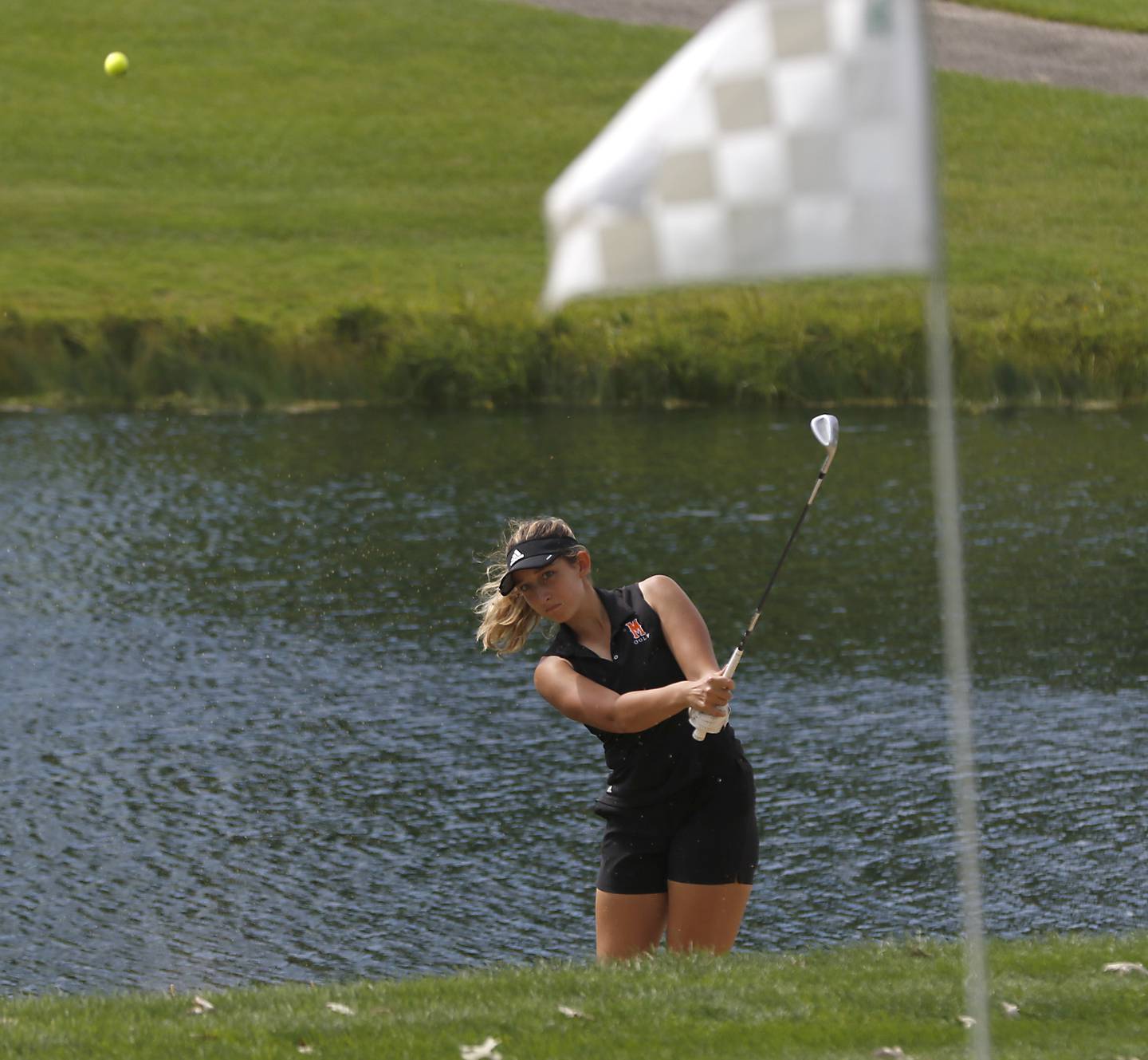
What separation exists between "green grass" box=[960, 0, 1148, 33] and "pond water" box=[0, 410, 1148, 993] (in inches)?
788

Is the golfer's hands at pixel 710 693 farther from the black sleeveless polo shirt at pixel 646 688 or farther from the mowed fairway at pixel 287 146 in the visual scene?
the mowed fairway at pixel 287 146

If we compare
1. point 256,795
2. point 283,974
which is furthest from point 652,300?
point 283,974

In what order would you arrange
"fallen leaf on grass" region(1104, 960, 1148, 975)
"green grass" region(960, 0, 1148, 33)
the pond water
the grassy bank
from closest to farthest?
"fallen leaf on grass" region(1104, 960, 1148, 975), the pond water, the grassy bank, "green grass" region(960, 0, 1148, 33)

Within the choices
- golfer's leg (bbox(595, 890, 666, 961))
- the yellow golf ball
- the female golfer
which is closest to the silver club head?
the female golfer

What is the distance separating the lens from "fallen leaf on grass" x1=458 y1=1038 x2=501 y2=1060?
657cm

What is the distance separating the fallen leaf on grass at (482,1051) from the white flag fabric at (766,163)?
2535 mm

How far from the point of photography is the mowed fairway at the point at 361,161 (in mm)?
33156

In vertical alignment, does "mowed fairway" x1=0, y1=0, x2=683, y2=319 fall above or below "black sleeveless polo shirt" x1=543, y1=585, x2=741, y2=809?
above

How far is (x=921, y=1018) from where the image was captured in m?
6.99

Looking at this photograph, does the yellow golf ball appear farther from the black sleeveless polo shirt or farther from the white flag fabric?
the white flag fabric

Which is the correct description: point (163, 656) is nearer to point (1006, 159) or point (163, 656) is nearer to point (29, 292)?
point (29, 292)

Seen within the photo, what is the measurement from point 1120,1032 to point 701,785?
163 centimetres

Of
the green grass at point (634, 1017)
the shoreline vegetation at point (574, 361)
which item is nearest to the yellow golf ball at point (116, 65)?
the shoreline vegetation at point (574, 361)

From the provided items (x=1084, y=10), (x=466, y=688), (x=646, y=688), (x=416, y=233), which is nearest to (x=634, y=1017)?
(x=646, y=688)
